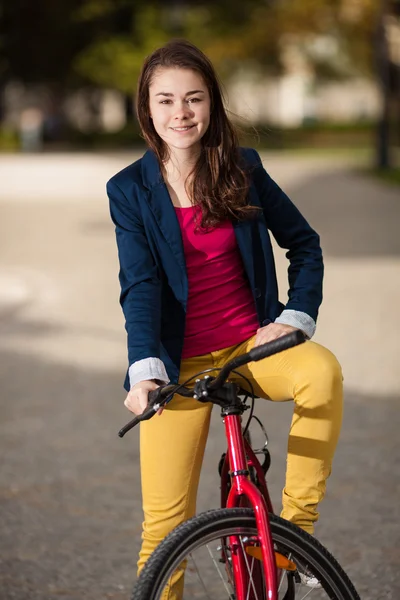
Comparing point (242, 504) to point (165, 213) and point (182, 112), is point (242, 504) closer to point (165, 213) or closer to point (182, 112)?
point (165, 213)

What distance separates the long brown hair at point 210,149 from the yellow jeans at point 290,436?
0.35 meters

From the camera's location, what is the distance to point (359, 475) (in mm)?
5781

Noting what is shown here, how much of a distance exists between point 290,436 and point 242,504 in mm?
218

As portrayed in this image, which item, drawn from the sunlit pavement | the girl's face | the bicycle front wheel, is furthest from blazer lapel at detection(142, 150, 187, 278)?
the sunlit pavement

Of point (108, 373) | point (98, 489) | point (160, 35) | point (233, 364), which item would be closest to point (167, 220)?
point (233, 364)

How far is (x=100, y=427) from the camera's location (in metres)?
6.73

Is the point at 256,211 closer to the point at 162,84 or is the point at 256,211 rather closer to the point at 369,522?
the point at 162,84

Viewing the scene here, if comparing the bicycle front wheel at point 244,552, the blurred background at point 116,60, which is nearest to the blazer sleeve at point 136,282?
the bicycle front wheel at point 244,552

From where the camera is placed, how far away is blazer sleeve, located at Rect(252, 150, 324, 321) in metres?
3.32

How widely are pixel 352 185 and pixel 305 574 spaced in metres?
23.9

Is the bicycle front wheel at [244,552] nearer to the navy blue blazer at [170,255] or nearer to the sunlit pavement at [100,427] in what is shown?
the navy blue blazer at [170,255]

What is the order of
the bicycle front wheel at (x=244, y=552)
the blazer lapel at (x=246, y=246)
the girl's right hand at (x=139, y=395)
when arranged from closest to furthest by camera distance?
1. the bicycle front wheel at (x=244, y=552)
2. the girl's right hand at (x=139, y=395)
3. the blazer lapel at (x=246, y=246)

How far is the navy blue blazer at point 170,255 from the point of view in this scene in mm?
3219

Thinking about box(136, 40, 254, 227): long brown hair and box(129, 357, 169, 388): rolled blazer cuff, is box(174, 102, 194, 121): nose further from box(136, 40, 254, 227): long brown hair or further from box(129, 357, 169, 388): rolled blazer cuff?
box(129, 357, 169, 388): rolled blazer cuff
